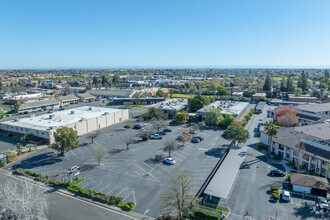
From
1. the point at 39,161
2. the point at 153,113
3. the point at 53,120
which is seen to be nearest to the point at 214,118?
the point at 153,113

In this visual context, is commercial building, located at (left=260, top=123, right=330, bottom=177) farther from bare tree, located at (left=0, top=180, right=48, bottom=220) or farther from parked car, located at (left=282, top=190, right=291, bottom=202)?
bare tree, located at (left=0, top=180, right=48, bottom=220)

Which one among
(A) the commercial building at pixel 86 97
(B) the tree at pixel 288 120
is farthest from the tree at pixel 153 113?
(A) the commercial building at pixel 86 97

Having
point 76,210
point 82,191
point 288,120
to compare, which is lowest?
point 76,210

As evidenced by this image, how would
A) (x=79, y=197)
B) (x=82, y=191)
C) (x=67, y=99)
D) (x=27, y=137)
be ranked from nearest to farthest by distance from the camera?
(x=79, y=197) < (x=82, y=191) < (x=27, y=137) < (x=67, y=99)

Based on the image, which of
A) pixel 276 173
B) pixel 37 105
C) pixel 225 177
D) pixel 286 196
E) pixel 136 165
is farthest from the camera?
pixel 37 105

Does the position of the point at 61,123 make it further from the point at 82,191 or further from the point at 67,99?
the point at 67,99

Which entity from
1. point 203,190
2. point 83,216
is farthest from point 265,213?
point 83,216

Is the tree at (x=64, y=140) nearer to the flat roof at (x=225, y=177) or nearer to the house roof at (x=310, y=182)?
the flat roof at (x=225, y=177)
